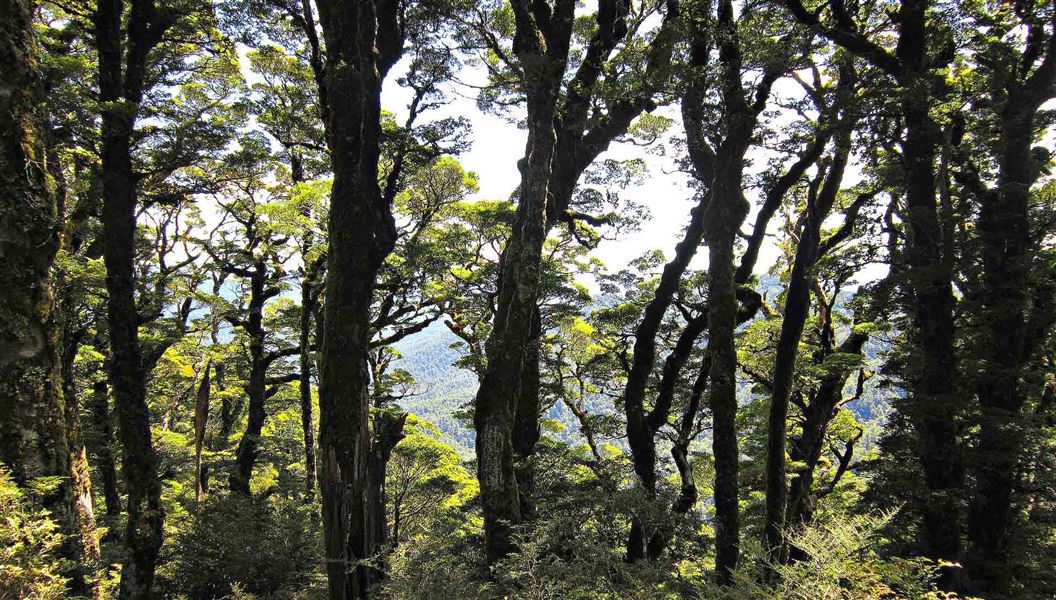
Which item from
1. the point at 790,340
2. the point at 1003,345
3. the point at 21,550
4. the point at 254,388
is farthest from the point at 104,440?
the point at 1003,345

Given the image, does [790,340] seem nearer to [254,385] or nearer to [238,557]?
[238,557]

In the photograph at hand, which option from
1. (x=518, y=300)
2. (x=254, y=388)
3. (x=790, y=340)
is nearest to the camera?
(x=518, y=300)

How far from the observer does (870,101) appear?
5980mm

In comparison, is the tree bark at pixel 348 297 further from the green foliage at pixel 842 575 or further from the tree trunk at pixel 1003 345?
the tree trunk at pixel 1003 345

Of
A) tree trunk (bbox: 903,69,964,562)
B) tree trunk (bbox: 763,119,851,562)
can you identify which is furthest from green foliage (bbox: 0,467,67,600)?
tree trunk (bbox: 903,69,964,562)

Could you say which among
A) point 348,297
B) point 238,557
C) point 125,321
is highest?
point 125,321

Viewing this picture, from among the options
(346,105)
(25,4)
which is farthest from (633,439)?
(25,4)

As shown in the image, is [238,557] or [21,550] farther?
[238,557]

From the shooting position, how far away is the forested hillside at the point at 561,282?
3.80 meters

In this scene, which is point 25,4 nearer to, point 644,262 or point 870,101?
point 870,101

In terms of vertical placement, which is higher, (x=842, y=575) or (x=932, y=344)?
(x=932, y=344)

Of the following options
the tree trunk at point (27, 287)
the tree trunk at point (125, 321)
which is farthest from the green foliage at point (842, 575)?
the tree trunk at point (125, 321)

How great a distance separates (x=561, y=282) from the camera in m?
12.9

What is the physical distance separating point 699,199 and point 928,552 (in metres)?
6.24
